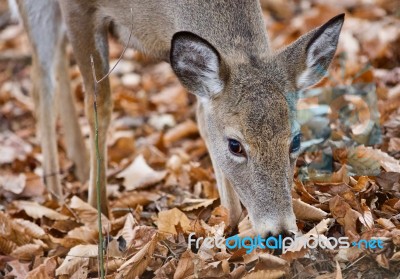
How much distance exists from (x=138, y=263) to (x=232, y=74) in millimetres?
1220

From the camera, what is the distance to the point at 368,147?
526 centimetres

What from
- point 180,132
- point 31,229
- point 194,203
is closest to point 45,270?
point 31,229

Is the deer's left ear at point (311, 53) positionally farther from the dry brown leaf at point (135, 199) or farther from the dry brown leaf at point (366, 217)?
the dry brown leaf at point (135, 199)

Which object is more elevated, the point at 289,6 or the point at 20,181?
the point at 289,6

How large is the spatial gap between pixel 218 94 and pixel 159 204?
1.40m

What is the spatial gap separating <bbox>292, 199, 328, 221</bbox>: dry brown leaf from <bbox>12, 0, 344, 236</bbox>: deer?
31cm

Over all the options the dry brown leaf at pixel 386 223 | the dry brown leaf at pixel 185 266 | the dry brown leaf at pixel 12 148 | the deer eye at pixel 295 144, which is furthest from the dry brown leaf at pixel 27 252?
the dry brown leaf at pixel 12 148

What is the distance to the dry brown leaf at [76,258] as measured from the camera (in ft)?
16.0

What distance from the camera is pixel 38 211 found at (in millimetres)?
5910

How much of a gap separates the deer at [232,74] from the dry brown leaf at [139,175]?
0.57m

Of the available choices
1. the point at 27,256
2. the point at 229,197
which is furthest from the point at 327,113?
the point at 27,256

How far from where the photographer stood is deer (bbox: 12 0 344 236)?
A: 4.24 meters

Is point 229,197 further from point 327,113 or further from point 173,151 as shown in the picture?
point 173,151

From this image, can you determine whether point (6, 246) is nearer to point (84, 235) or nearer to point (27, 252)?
point (27, 252)
